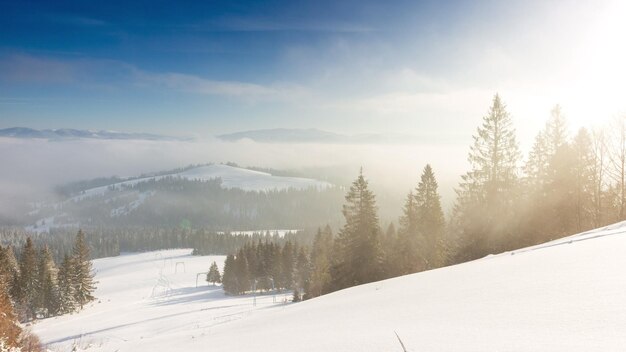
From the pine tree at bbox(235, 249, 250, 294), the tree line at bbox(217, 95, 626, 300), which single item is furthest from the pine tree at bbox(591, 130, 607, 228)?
the pine tree at bbox(235, 249, 250, 294)

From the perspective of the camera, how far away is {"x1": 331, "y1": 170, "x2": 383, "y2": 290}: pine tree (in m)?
29.7

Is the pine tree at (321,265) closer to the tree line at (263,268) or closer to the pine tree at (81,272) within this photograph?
the tree line at (263,268)

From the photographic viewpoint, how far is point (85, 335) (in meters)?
32.6

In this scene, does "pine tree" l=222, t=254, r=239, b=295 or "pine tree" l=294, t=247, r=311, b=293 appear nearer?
"pine tree" l=294, t=247, r=311, b=293

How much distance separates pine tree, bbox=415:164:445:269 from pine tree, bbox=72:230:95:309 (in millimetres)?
58296

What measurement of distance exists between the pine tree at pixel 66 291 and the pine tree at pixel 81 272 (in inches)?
34.7

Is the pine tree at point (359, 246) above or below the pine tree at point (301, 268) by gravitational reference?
above

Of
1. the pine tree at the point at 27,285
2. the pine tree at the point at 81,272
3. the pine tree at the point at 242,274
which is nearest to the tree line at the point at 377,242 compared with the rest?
the pine tree at the point at 242,274

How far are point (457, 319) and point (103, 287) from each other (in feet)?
344

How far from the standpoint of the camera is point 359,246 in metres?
30.1

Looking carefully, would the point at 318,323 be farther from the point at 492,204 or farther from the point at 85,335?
the point at 85,335

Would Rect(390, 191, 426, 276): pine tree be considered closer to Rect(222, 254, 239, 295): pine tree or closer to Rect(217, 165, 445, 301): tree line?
Rect(217, 165, 445, 301): tree line

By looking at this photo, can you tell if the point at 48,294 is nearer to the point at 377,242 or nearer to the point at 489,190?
the point at 377,242

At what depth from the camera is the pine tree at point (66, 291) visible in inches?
2307
